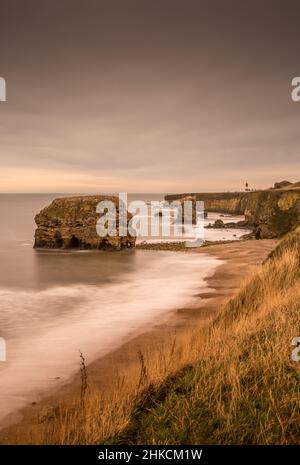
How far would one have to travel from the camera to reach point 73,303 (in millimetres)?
15141

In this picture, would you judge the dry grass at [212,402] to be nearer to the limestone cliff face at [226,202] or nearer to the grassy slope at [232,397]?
the grassy slope at [232,397]

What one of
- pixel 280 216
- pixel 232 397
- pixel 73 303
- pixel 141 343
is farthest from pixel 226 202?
pixel 232 397

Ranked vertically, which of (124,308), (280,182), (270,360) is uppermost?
(280,182)

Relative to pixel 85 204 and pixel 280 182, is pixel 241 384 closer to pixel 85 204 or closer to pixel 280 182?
pixel 85 204

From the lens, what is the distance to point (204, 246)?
1384 inches

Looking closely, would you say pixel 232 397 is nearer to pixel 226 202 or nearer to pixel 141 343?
pixel 141 343

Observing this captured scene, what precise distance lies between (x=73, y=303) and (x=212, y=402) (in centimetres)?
1154

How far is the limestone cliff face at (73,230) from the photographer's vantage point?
31.6m

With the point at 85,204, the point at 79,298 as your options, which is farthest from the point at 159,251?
the point at 79,298

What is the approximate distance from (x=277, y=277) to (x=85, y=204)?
24984mm

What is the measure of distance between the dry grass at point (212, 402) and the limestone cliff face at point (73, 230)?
25505 mm

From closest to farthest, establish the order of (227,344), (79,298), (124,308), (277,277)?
(227,344) < (277,277) < (124,308) < (79,298)

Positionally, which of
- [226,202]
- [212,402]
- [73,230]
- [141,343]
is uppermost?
[226,202]

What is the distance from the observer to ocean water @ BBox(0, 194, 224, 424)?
337 inches
